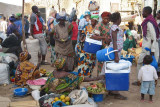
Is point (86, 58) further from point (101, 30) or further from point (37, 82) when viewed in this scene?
point (37, 82)

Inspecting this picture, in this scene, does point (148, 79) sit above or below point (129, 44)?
below

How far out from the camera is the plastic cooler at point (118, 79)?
154 inches

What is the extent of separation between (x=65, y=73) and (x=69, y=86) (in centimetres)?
26

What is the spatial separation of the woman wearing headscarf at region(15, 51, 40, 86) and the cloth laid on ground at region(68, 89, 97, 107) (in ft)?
5.63

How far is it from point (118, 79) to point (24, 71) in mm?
2499

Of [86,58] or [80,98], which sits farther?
[86,58]

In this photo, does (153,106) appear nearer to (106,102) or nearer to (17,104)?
(106,102)

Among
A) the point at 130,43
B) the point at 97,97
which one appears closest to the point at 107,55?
the point at 97,97

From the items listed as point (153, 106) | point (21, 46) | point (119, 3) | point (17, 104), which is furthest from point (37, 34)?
point (119, 3)

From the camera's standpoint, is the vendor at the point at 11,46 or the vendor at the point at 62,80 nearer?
the vendor at the point at 62,80

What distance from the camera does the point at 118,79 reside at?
3.94 m

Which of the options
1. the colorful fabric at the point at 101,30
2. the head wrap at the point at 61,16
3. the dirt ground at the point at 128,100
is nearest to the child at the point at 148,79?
the dirt ground at the point at 128,100

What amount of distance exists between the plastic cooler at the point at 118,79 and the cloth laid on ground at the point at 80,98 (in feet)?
1.49

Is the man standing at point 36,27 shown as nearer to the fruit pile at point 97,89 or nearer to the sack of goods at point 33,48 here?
the sack of goods at point 33,48
